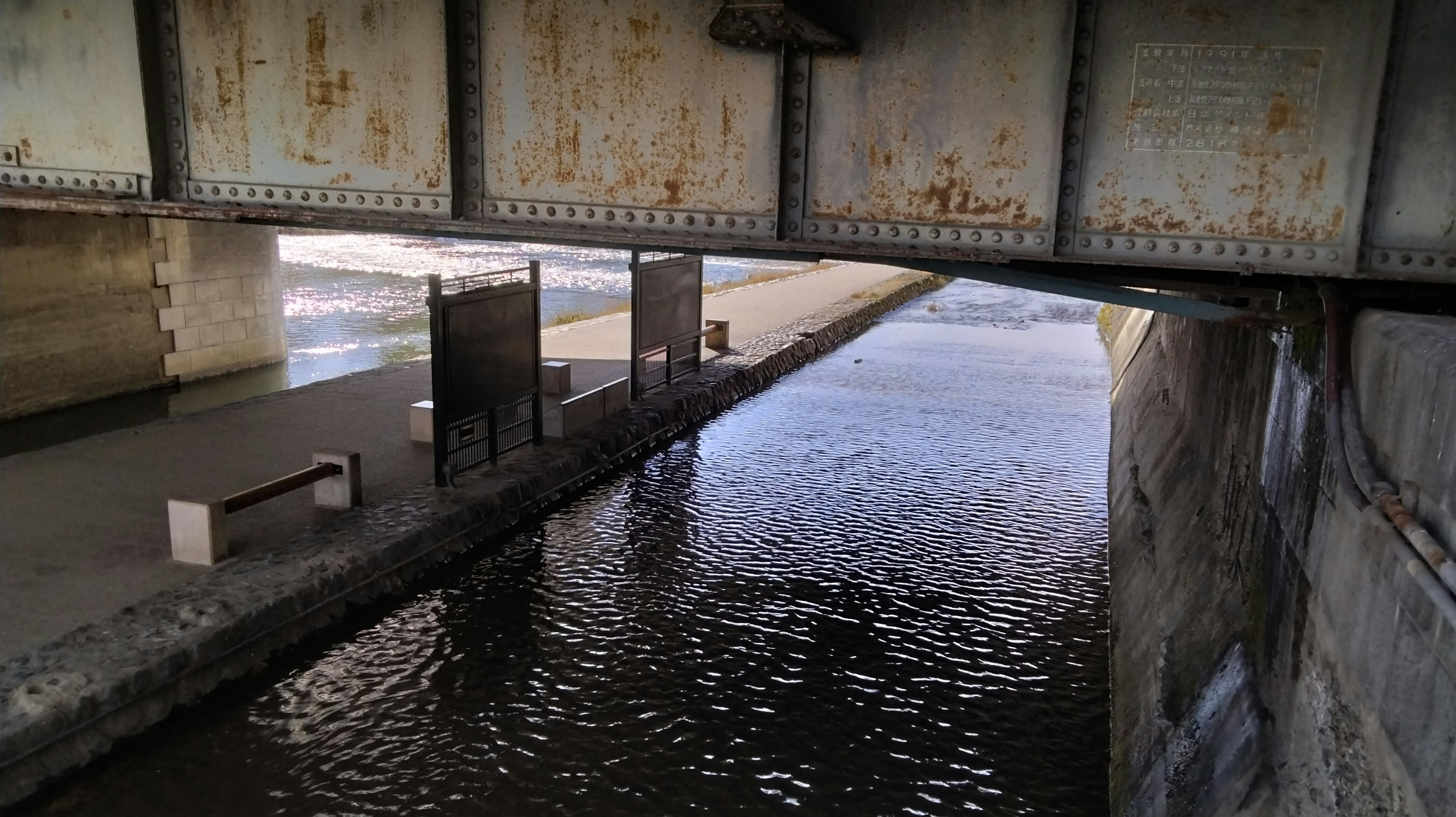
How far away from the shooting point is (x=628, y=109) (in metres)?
6.98

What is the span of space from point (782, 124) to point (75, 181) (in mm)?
5640

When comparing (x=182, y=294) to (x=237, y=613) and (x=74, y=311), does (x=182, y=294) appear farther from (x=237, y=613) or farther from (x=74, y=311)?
(x=237, y=613)

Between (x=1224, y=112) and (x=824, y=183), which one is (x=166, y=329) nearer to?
(x=824, y=183)

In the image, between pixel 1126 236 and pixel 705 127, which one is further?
pixel 705 127

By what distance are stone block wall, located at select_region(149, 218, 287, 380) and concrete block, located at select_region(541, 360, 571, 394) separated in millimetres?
6721

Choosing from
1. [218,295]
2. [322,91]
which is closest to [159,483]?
[322,91]

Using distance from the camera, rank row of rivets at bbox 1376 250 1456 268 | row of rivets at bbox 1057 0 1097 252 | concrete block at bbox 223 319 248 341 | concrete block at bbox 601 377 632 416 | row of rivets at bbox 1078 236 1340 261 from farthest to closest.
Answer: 1. concrete block at bbox 223 319 248 341
2. concrete block at bbox 601 377 632 416
3. row of rivets at bbox 1057 0 1097 252
4. row of rivets at bbox 1078 236 1340 261
5. row of rivets at bbox 1376 250 1456 268

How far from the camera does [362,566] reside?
912 cm

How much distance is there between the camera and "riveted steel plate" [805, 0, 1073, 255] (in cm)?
628

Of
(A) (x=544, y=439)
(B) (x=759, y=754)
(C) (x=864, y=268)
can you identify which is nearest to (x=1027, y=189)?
(B) (x=759, y=754)

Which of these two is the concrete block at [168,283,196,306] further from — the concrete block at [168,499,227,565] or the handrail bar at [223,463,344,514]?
the concrete block at [168,499,227,565]

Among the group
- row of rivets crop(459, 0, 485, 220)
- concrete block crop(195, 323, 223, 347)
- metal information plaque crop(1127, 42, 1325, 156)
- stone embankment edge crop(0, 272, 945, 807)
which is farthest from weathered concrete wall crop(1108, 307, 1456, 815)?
concrete block crop(195, 323, 223, 347)

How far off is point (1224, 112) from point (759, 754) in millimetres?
5322

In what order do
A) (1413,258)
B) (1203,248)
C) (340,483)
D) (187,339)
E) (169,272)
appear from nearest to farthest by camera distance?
(1413,258) < (1203,248) < (340,483) < (169,272) < (187,339)
